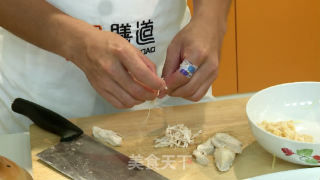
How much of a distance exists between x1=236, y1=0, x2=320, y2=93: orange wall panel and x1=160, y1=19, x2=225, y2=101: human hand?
1087 mm

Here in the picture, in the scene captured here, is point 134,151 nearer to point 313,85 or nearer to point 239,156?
point 239,156

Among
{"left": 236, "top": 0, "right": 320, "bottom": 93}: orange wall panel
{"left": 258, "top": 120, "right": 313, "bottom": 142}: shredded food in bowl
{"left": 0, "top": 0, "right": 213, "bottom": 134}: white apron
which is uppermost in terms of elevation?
{"left": 0, "top": 0, "right": 213, "bottom": 134}: white apron

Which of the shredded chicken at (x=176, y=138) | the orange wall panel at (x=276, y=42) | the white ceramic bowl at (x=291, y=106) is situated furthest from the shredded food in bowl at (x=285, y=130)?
the orange wall panel at (x=276, y=42)

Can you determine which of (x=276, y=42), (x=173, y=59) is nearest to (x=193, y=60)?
(x=173, y=59)

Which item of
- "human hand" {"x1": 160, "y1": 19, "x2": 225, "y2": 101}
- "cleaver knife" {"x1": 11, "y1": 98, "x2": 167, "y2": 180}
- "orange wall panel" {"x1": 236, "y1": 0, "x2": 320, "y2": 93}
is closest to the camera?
"cleaver knife" {"x1": 11, "y1": 98, "x2": 167, "y2": 180}

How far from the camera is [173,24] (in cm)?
118

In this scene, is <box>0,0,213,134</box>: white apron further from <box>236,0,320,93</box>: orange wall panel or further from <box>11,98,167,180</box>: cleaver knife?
<box>236,0,320,93</box>: orange wall panel

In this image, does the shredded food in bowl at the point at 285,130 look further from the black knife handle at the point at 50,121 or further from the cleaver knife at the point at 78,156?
the black knife handle at the point at 50,121

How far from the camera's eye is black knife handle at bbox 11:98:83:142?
100cm

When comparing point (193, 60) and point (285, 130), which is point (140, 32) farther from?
point (285, 130)

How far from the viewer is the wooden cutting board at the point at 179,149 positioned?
0.91 metres

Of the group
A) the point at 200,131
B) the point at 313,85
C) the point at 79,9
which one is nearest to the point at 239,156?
the point at 200,131

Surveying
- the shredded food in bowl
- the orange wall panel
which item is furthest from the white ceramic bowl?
the orange wall panel

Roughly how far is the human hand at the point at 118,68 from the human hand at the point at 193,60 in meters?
0.06
